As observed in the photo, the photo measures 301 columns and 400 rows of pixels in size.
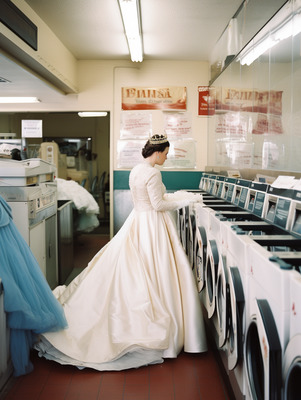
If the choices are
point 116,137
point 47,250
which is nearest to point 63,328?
point 47,250

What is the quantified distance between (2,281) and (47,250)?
1634 mm

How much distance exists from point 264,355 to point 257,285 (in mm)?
324

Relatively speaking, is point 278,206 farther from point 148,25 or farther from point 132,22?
point 148,25

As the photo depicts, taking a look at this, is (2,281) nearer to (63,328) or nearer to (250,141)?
(63,328)

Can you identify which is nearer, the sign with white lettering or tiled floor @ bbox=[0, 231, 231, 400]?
tiled floor @ bbox=[0, 231, 231, 400]

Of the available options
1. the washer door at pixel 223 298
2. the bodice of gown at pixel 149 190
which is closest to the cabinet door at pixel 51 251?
the bodice of gown at pixel 149 190

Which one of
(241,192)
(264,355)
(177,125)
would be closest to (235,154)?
(241,192)

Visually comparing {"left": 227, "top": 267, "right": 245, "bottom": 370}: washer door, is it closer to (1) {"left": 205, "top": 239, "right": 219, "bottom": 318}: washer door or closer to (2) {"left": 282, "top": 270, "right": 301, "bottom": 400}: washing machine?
(1) {"left": 205, "top": 239, "right": 219, "bottom": 318}: washer door

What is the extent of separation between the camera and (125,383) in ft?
8.39

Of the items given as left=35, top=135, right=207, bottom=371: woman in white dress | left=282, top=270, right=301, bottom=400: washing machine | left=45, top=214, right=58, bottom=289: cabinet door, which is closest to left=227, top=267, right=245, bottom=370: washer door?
left=282, top=270, right=301, bottom=400: washing machine

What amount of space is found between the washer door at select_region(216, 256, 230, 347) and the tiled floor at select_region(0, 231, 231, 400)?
0.40 meters

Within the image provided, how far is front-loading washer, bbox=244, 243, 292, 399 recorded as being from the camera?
1.33 metres

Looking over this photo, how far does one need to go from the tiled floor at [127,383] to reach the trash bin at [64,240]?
1784mm

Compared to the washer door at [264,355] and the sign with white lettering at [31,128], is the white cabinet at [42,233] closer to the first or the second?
the washer door at [264,355]
